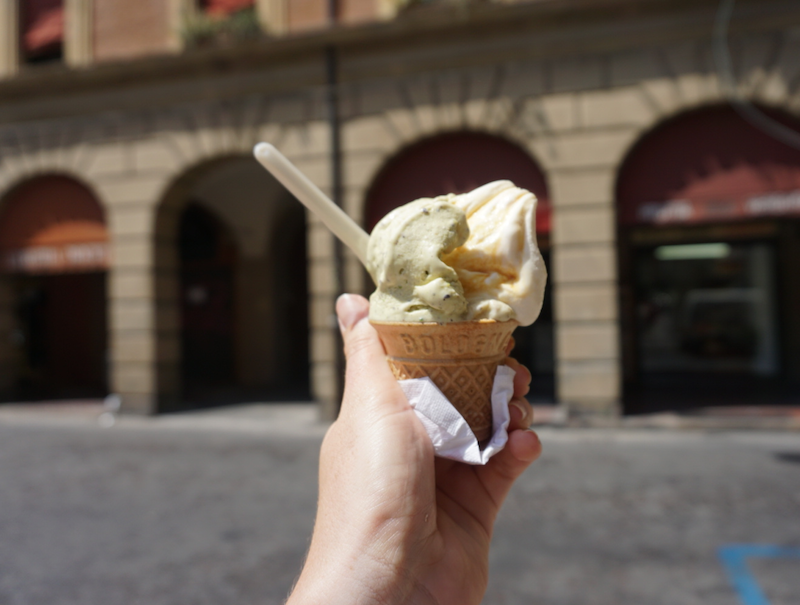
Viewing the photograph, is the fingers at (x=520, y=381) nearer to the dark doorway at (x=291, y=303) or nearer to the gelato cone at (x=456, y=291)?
the gelato cone at (x=456, y=291)

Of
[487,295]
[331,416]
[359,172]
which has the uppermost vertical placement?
[359,172]

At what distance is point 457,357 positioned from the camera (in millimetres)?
2293

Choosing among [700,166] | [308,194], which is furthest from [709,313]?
[308,194]

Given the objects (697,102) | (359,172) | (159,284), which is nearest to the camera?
(697,102)

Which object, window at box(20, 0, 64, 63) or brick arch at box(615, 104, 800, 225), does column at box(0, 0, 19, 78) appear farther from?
brick arch at box(615, 104, 800, 225)

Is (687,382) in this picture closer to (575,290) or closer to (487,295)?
(575,290)

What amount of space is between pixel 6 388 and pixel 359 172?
9888 millimetres

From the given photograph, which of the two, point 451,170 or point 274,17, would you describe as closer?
point 451,170

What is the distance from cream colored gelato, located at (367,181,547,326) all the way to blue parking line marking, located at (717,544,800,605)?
3178mm

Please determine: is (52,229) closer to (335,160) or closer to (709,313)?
(335,160)

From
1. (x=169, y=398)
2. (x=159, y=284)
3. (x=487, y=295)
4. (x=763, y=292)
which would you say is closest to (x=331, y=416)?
(x=169, y=398)

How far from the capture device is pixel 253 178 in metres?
14.5

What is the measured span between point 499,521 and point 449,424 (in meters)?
3.84

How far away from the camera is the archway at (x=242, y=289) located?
48.4 ft
